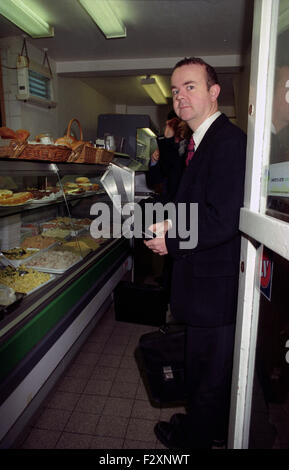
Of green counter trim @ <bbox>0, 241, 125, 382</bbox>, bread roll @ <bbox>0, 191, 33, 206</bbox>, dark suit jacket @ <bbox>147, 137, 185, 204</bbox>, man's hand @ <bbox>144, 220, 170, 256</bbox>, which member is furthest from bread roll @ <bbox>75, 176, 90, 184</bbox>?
man's hand @ <bbox>144, 220, 170, 256</bbox>

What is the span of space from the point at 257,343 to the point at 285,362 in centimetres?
21

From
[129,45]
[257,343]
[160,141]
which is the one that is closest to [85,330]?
[257,343]

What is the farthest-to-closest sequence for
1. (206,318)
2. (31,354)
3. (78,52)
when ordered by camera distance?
(78,52)
(31,354)
(206,318)

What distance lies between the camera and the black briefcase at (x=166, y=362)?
84.4 inches

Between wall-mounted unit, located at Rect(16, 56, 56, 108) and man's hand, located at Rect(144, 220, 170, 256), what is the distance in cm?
369

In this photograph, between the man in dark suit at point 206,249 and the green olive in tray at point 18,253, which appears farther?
the green olive in tray at point 18,253

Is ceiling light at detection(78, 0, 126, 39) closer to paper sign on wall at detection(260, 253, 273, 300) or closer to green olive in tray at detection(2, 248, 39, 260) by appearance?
green olive in tray at detection(2, 248, 39, 260)

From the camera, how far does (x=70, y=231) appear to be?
3230 millimetres

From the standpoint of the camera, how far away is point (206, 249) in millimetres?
1654

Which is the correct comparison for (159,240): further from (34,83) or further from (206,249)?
(34,83)

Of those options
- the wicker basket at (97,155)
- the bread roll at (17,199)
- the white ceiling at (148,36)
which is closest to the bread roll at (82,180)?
the wicker basket at (97,155)

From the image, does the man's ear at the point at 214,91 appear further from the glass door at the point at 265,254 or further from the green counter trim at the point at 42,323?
the green counter trim at the point at 42,323

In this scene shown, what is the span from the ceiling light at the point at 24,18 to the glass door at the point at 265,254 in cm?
302

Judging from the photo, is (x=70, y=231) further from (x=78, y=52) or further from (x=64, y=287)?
(x=78, y=52)
